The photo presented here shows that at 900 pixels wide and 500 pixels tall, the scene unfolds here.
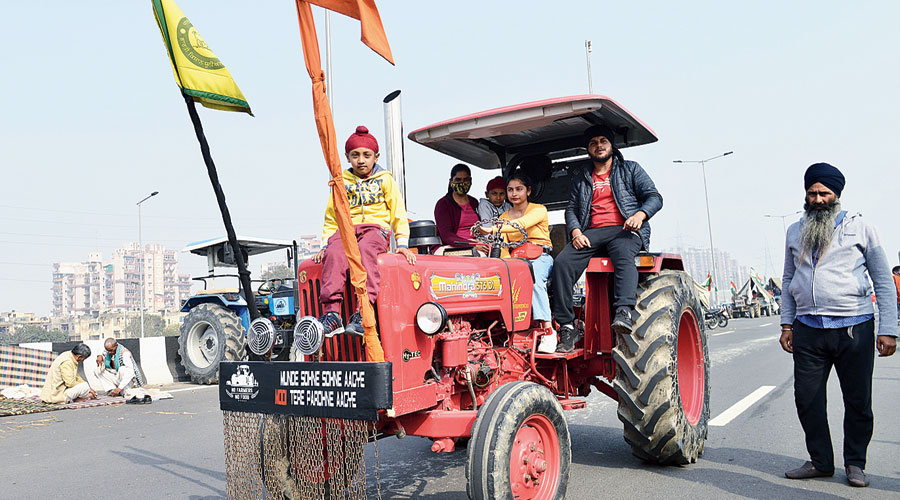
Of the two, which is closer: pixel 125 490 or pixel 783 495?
pixel 783 495

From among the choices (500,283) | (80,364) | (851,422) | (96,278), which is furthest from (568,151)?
(96,278)

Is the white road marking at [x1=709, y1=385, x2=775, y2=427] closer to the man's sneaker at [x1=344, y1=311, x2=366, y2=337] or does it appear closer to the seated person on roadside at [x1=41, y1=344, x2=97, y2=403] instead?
the man's sneaker at [x1=344, y1=311, x2=366, y2=337]

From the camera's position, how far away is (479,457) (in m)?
3.39

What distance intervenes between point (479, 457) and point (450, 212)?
2.82 meters

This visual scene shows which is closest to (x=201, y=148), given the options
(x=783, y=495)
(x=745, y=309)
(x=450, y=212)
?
(x=450, y=212)

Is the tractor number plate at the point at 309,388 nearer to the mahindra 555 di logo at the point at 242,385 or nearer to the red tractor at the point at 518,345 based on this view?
the mahindra 555 di logo at the point at 242,385

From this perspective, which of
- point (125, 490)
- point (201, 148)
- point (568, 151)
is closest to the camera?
point (201, 148)

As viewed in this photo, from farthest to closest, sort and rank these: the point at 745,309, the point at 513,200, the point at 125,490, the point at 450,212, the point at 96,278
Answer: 1. the point at 96,278
2. the point at 745,309
3. the point at 450,212
4. the point at 513,200
5. the point at 125,490

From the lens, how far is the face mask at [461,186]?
5876mm

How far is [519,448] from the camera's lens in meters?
3.68

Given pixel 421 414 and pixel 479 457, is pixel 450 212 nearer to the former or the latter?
pixel 421 414

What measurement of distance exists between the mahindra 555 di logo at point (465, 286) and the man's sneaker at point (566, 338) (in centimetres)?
73

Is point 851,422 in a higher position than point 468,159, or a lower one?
lower

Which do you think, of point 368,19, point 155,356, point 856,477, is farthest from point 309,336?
point 155,356
